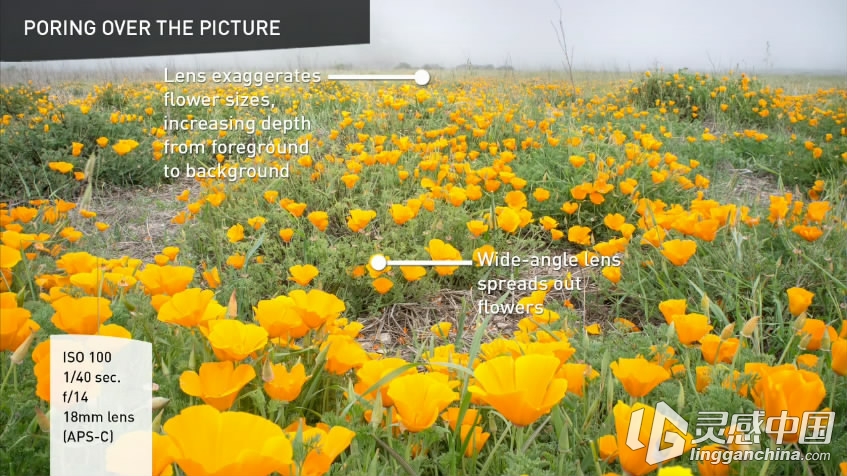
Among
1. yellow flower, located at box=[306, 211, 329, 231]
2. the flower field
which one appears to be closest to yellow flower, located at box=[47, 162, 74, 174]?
the flower field

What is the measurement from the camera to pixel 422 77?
1.88 m

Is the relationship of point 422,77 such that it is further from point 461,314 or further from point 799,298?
point 799,298

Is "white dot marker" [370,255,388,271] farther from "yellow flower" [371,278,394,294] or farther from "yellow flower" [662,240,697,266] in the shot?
"yellow flower" [662,240,697,266]

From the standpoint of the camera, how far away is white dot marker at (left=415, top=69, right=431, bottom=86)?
185 centimetres

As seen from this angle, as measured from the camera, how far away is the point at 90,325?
1169 millimetres

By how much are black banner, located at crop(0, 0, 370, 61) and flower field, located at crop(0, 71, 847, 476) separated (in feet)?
0.56

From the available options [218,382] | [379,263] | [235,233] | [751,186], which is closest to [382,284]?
[379,263]

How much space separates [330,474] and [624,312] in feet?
3.97

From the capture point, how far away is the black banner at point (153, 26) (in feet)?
5.13

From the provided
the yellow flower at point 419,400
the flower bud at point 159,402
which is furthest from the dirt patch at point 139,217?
the yellow flower at point 419,400

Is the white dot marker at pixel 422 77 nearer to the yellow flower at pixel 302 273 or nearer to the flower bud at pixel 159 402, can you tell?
the yellow flower at pixel 302 273

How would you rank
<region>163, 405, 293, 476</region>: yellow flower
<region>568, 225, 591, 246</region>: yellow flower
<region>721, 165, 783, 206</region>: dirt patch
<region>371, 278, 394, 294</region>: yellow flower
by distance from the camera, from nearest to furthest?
<region>163, 405, 293, 476</region>: yellow flower → <region>371, 278, 394, 294</region>: yellow flower → <region>568, 225, 591, 246</region>: yellow flower → <region>721, 165, 783, 206</region>: dirt patch

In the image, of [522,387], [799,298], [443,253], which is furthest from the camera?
[443,253]

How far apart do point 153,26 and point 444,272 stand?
1041mm
